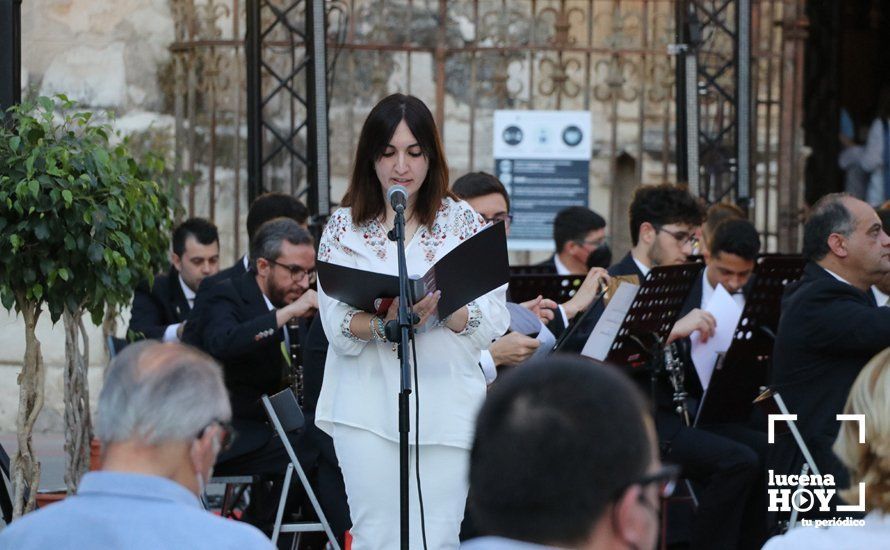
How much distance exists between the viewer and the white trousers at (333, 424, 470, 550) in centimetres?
475

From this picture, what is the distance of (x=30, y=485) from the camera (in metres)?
6.50

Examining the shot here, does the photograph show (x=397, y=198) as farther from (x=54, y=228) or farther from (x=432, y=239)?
(x=54, y=228)

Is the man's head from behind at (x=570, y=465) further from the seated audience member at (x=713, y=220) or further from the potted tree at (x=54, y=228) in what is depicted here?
the seated audience member at (x=713, y=220)

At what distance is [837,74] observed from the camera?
52.6 ft

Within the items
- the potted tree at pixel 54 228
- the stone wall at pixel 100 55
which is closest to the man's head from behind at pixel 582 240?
the potted tree at pixel 54 228

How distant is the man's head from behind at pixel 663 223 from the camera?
7738 millimetres

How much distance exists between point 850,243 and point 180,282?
4136 millimetres

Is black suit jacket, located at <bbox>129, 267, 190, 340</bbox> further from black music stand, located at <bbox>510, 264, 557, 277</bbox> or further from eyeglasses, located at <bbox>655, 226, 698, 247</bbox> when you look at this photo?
eyeglasses, located at <bbox>655, 226, 698, 247</bbox>

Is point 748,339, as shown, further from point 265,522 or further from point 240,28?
point 240,28

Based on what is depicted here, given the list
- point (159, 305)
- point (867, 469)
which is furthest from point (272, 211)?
point (867, 469)

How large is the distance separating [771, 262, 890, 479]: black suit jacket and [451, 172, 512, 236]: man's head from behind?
1.36m

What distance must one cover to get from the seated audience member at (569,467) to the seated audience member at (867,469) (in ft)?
3.22

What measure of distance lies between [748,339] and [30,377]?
11.8 ft

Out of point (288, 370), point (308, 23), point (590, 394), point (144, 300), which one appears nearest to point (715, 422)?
point (288, 370)
